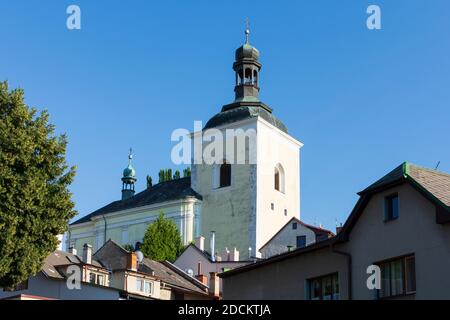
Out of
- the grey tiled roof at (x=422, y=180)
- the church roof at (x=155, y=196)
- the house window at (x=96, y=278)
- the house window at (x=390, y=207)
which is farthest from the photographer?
the church roof at (x=155, y=196)

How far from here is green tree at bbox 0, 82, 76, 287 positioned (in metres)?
35.5

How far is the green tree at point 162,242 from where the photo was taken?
7481 centimetres

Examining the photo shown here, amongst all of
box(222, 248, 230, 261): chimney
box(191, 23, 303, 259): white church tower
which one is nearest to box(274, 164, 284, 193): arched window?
box(191, 23, 303, 259): white church tower

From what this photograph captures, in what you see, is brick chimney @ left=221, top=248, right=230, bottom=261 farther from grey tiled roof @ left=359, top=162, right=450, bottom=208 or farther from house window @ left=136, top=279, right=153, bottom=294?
grey tiled roof @ left=359, top=162, right=450, bottom=208

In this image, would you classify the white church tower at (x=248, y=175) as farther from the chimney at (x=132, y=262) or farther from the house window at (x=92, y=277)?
the house window at (x=92, y=277)

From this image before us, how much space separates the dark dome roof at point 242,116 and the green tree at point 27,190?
44463 mm

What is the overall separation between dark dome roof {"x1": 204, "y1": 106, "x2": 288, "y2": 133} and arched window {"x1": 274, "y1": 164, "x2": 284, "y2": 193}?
13.1 ft

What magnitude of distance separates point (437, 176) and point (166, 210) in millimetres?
58865

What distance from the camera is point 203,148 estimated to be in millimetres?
85688

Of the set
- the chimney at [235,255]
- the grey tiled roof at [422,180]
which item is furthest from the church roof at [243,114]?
the grey tiled roof at [422,180]

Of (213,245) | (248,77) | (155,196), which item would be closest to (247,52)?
(248,77)
